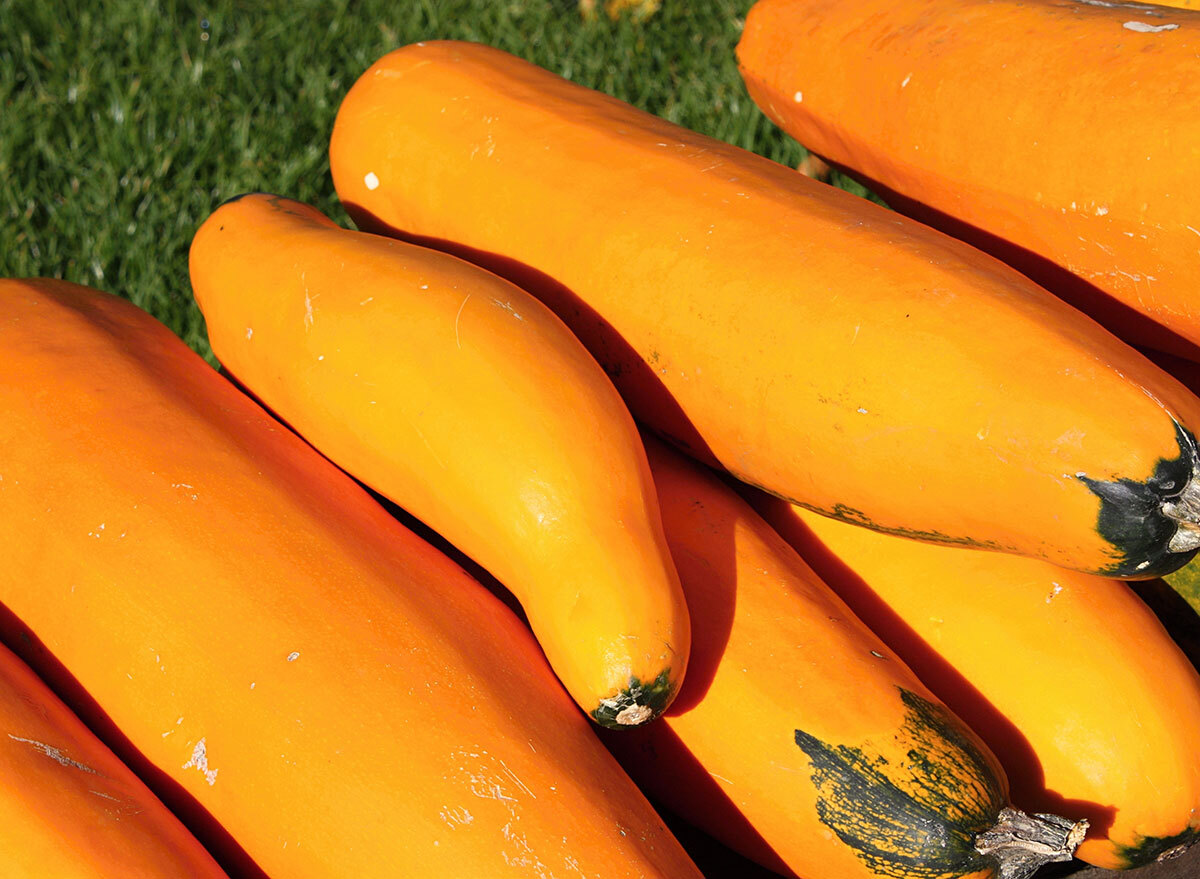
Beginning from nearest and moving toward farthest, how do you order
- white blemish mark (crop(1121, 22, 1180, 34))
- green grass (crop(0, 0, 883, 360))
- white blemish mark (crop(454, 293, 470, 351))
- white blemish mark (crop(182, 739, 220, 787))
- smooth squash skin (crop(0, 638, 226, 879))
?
smooth squash skin (crop(0, 638, 226, 879)) → white blemish mark (crop(182, 739, 220, 787)) → white blemish mark (crop(454, 293, 470, 351)) → white blemish mark (crop(1121, 22, 1180, 34)) → green grass (crop(0, 0, 883, 360))

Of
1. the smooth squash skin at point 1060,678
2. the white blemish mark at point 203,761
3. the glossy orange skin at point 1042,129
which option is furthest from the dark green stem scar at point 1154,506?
the white blemish mark at point 203,761

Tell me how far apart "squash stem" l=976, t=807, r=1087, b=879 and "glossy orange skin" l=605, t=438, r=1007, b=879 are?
0.12 ft

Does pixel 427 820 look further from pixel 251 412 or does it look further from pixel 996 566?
pixel 996 566

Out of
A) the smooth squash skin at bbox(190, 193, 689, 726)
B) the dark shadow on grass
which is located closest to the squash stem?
the smooth squash skin at bbox(190, 193, 689, 726)

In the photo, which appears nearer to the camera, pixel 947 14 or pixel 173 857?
pixel 173 857

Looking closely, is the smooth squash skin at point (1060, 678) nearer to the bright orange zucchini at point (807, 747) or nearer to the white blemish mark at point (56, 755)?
the bright orange zucchini at point (807, 747)

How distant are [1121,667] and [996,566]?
184 mm

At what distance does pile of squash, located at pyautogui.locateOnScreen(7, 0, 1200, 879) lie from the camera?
43.7 inches

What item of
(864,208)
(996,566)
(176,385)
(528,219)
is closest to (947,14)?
(864,208)

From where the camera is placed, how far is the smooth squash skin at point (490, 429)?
1.13 meters

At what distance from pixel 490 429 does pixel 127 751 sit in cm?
53

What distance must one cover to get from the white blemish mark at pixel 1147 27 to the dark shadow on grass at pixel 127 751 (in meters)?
1.48

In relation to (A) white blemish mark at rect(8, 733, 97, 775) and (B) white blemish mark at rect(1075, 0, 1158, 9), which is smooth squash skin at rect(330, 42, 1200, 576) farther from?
(A) white blemish mark at rect(8, 733, 97, 775)

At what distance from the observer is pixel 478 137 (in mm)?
1625
